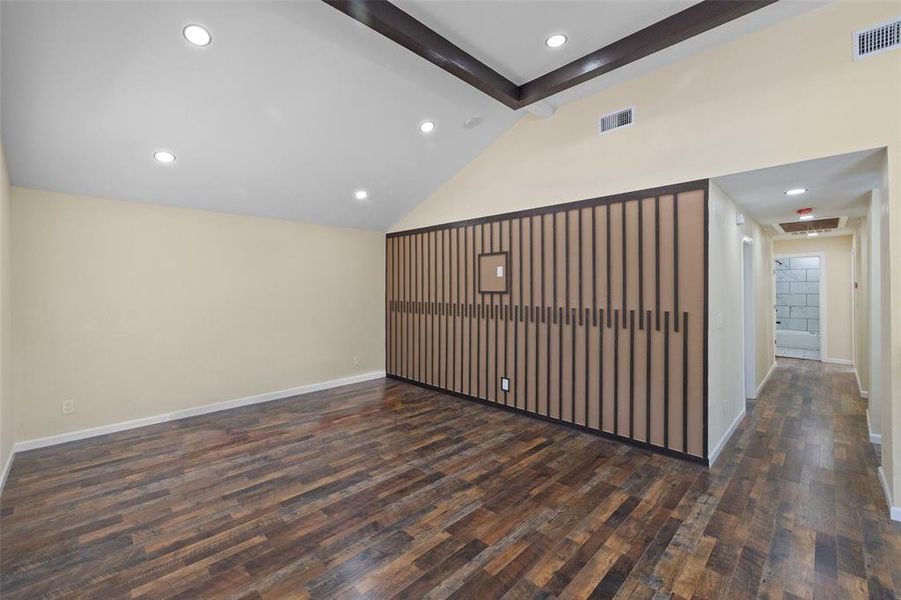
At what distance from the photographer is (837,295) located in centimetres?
738

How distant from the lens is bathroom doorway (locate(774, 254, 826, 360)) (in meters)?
8.02

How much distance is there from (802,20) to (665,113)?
37.1 inches

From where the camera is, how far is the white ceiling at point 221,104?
7.77 feet

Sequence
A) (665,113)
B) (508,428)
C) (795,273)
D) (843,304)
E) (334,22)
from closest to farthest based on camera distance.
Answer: (334,22)
(665,113)
(508,428)
(843,304)
(795,273)

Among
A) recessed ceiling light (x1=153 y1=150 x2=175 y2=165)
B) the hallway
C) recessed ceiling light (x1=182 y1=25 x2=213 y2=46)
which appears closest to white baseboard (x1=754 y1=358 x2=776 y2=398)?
the hallway

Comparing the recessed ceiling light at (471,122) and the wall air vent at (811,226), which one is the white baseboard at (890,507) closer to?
the wall air vent at (811,226)

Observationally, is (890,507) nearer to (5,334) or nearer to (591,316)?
(591,316)

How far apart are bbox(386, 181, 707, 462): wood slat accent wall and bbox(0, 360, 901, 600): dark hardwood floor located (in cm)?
37

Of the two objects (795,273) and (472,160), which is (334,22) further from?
(795,273)

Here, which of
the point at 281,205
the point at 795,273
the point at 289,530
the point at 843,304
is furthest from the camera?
the point at 795,273

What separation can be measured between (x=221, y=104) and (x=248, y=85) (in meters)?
0.31

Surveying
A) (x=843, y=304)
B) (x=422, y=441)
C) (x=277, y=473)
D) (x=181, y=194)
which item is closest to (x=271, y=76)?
(x=181, y=194)

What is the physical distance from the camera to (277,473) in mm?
3039

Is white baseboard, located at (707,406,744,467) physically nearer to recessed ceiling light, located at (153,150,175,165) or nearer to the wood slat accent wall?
the wood slat accent wall
